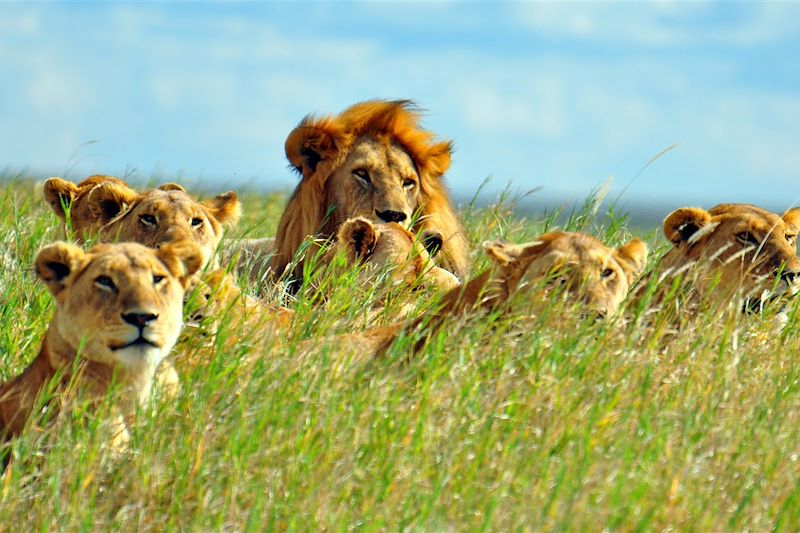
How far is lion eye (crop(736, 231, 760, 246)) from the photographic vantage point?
6008 mm

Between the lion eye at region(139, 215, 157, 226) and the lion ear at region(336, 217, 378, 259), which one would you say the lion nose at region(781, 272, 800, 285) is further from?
the lion eye at region(139, 215, 157, 226)

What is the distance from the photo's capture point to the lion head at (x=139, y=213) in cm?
595

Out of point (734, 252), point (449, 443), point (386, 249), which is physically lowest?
point (386, 249)

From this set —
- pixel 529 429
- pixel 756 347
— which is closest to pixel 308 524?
pixel 529 429

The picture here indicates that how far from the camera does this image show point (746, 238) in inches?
237

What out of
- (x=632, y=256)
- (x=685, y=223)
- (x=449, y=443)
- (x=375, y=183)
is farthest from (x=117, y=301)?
(x=375, y=183)

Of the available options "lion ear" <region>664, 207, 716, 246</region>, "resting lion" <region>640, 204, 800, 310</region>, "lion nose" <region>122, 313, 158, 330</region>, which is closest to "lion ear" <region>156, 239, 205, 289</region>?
"lion nose" <region>122, 313, 158, 330</region>

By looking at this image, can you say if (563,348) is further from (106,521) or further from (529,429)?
(106,521)

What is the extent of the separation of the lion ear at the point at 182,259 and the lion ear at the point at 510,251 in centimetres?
111

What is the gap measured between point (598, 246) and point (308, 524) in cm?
187

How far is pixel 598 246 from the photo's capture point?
512cm

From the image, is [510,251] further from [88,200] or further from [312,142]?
[312,142]

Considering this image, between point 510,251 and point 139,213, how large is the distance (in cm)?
175

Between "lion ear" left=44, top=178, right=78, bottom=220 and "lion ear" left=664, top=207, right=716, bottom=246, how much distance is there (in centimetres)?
273
